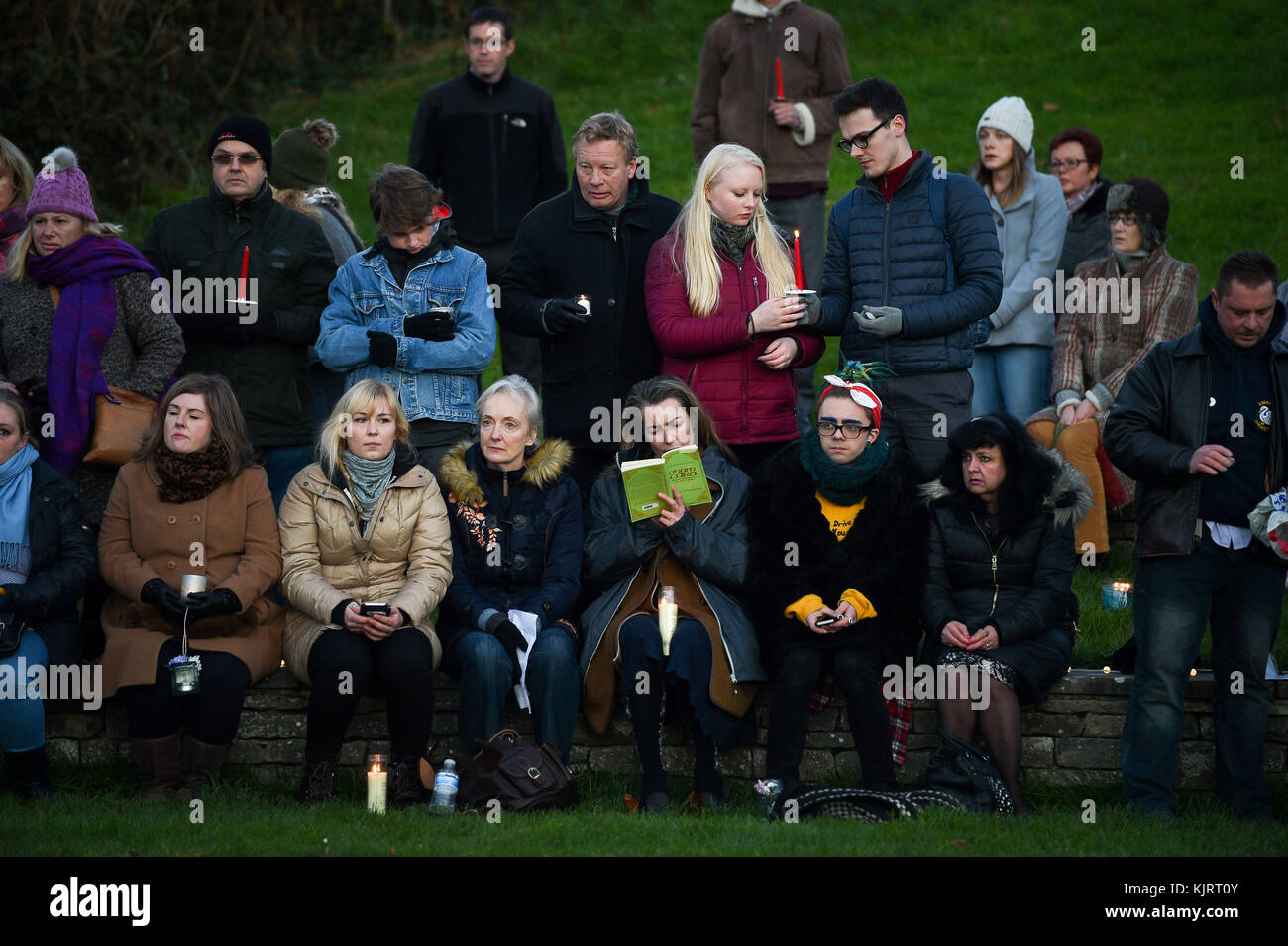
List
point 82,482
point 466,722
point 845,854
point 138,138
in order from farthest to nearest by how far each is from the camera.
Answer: point 138,138 < point 82,482 < point 466,722 < point 845,854

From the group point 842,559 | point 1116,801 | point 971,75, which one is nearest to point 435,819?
point 842,559

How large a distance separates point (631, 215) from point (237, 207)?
191 centimetres

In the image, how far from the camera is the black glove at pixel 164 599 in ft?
21.4

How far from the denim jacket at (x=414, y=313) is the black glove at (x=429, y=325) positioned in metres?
0.03

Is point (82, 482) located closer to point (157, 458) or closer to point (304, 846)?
point (157, 458)

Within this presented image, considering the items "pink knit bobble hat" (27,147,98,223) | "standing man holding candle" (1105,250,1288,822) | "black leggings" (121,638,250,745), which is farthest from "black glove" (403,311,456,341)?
"standing man holding candle" (1105,250,1288,822)

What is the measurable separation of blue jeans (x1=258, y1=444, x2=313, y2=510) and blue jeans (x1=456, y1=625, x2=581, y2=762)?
1.57 meters

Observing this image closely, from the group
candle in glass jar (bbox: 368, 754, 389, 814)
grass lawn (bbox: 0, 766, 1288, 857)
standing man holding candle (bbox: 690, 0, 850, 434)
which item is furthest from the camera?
standing man holding candle (bbox: 690, 0, 850, 434)

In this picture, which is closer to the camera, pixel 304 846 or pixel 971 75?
pixel 304 846

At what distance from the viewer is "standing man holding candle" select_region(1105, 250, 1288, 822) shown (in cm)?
645

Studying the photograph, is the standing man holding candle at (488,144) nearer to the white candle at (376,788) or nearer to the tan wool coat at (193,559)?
the tan wool coat at (193,559)

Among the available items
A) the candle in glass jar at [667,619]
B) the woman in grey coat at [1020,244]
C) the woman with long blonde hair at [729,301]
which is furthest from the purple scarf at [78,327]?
the woman in grey coat at [1020,244]

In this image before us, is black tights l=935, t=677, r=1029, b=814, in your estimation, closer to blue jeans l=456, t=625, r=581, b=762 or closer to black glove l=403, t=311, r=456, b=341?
blue jeans l=456, t=625, r=581, b=762

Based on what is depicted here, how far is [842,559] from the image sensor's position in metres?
6.73
